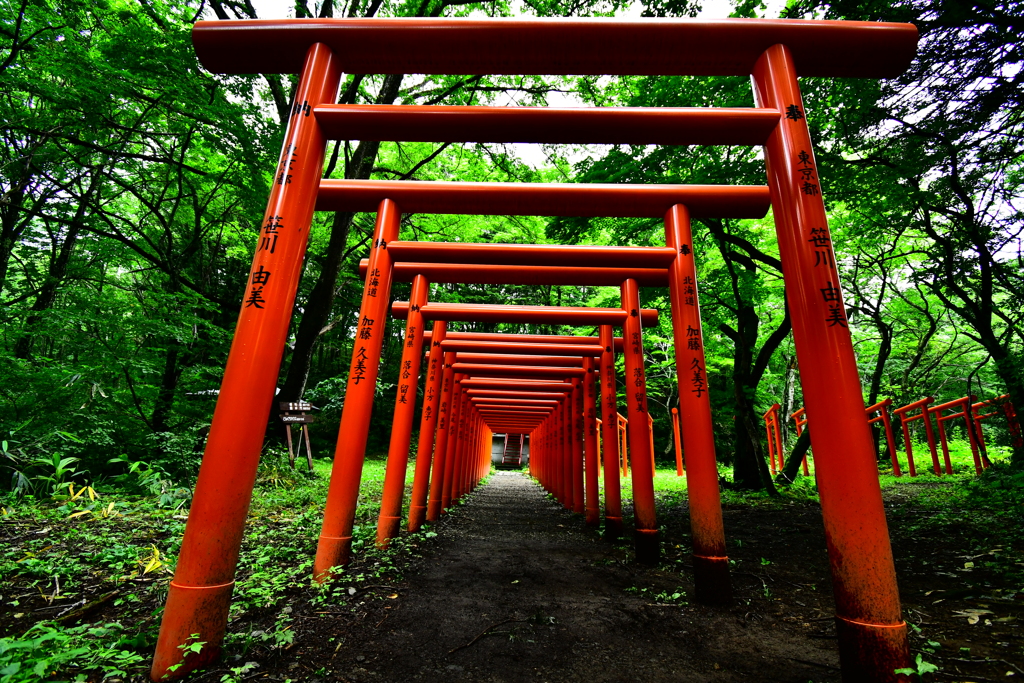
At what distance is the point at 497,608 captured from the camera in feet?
12.5

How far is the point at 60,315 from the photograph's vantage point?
7.96 m

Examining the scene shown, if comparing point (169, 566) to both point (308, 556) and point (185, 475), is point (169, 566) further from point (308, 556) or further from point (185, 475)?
point (185, 475)

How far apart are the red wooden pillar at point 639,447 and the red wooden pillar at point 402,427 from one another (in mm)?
2756

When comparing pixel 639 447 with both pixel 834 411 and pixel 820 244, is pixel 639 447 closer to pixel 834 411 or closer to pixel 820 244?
pixel 834 411

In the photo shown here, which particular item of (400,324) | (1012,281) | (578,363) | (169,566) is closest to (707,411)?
(169,566)

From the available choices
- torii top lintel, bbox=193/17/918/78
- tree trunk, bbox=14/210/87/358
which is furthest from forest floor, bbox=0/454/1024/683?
tree trunk, bbox=14/210/87/358

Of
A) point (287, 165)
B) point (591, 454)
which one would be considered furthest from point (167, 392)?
point (287, 165)

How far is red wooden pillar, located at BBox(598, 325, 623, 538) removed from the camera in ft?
22.5

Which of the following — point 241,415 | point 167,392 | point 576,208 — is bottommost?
point 241,415

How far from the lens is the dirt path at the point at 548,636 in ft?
8.78

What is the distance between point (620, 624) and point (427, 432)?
4.38 metres

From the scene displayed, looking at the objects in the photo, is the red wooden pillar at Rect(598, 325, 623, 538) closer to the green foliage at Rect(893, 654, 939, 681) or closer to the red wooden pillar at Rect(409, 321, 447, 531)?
the red wooden pillar at Rect(409, 321, 447, 531)

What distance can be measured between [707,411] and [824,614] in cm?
174

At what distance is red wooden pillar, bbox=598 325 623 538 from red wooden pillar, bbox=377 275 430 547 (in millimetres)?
3000
